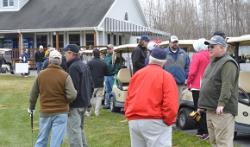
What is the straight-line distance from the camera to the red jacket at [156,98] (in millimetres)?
6070

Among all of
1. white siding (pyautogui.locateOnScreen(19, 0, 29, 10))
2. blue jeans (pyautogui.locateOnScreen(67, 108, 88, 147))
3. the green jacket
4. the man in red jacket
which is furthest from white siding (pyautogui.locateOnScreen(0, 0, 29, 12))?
the man in red jacket

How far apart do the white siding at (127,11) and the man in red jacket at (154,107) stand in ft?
106

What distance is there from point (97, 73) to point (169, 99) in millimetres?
7868

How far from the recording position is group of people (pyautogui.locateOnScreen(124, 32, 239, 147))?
240 inches

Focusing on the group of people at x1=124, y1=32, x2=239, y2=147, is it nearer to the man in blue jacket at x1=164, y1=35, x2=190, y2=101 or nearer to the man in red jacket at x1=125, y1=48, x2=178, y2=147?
the man in red jacket at x1=125, y1=48, x2=178, y2=147

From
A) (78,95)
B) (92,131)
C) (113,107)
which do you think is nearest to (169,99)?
(78,95)

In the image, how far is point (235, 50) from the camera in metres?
11.0

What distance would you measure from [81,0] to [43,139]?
1289 inches

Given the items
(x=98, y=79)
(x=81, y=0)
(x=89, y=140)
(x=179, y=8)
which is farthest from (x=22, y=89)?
(x=179, y=8)

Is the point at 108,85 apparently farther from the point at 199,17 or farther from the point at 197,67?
the point at 199,17

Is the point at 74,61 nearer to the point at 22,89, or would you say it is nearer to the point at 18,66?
the point at 22,89

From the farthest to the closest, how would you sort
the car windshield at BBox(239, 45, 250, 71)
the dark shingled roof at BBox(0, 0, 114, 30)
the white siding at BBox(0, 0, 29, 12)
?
the white siding at BBox(0, 0, 29, 12) < the dark shingled roof at BBox(0, 0, 114, 30) < the car windshield at BBox(239, 45, 250, 71)

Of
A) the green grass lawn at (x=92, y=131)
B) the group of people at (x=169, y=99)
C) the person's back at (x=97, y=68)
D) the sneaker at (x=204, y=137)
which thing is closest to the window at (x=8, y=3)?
the green grass lawn at (x=92, y=131)

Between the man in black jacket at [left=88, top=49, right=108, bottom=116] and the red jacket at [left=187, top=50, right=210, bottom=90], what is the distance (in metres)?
4.14
